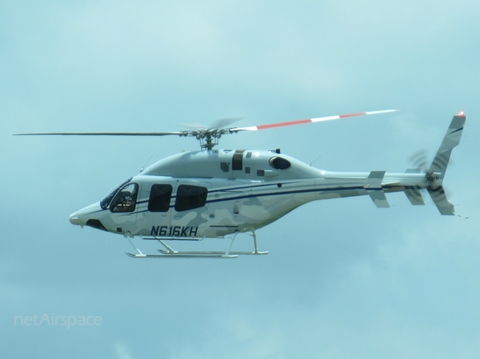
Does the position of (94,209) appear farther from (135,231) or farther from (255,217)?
(255,217)

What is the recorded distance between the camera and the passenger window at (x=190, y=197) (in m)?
55.8

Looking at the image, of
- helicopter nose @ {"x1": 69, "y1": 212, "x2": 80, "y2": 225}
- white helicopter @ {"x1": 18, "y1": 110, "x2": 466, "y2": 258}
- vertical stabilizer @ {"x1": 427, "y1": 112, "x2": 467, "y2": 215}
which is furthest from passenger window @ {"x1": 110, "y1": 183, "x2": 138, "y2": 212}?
vertical stabilizer @ {"x1": 427, "y1": 112, "x2": 467, "y2": 215}

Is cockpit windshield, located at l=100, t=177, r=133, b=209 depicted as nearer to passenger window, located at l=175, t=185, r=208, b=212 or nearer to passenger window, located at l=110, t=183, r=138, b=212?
passenger window, located at l=110, t=183, r=138, b=212

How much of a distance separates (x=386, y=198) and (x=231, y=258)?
5.43 meters

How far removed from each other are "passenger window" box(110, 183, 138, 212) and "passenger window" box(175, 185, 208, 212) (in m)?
1.59

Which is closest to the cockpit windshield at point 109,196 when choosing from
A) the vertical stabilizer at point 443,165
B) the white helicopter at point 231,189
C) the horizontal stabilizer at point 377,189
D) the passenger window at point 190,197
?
the white helicopter at point 231,189

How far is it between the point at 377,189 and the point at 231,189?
4.91 metres

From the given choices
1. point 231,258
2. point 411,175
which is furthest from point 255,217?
point 411,175

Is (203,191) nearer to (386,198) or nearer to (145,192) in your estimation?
(145,192)

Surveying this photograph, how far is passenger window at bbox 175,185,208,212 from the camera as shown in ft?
183

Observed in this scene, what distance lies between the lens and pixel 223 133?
5669cm

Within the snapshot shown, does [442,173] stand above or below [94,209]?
above

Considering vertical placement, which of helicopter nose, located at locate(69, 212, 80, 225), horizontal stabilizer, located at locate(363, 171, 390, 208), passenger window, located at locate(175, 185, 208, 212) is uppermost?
horizontal stabilizer, located at locate(363, 171, 390, 208)

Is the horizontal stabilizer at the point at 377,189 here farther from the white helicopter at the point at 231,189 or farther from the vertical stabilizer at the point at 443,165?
the vertical stabilizer at the point at 443,165
